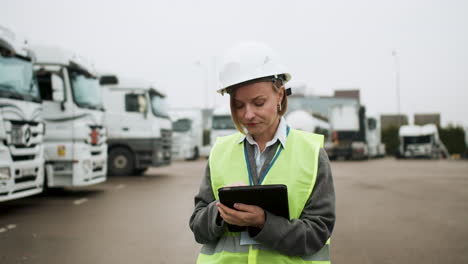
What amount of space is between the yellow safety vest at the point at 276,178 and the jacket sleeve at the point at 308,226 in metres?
0.04

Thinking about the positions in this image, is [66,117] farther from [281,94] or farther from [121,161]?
[281,94]

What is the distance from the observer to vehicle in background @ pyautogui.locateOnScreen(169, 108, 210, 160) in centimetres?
2618

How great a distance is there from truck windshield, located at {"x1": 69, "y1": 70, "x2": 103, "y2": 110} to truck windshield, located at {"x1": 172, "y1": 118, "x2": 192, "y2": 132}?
626 inches

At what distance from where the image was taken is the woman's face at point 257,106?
1.98 metres

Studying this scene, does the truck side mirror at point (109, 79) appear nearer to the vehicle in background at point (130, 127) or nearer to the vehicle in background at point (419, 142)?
the vehicle in background at point (130, 127)

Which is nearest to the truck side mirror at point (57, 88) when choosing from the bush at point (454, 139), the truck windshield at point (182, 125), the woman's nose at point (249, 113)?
the woman's nose at point (249, 113)

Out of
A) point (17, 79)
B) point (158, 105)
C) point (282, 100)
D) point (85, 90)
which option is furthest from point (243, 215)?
point (158, 105)

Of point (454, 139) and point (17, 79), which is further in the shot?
point (454, 139)

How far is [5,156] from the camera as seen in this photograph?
25.1 feet

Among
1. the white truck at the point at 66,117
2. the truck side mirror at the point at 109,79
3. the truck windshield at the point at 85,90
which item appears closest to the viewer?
the white truck at the point at 66,117

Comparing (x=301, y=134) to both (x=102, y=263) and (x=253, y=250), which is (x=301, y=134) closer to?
(x=253, y=250)

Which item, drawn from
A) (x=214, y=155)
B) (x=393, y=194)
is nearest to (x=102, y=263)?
(x=214, y=155)

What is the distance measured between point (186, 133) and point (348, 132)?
441 inches

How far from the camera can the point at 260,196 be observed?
1.75m
